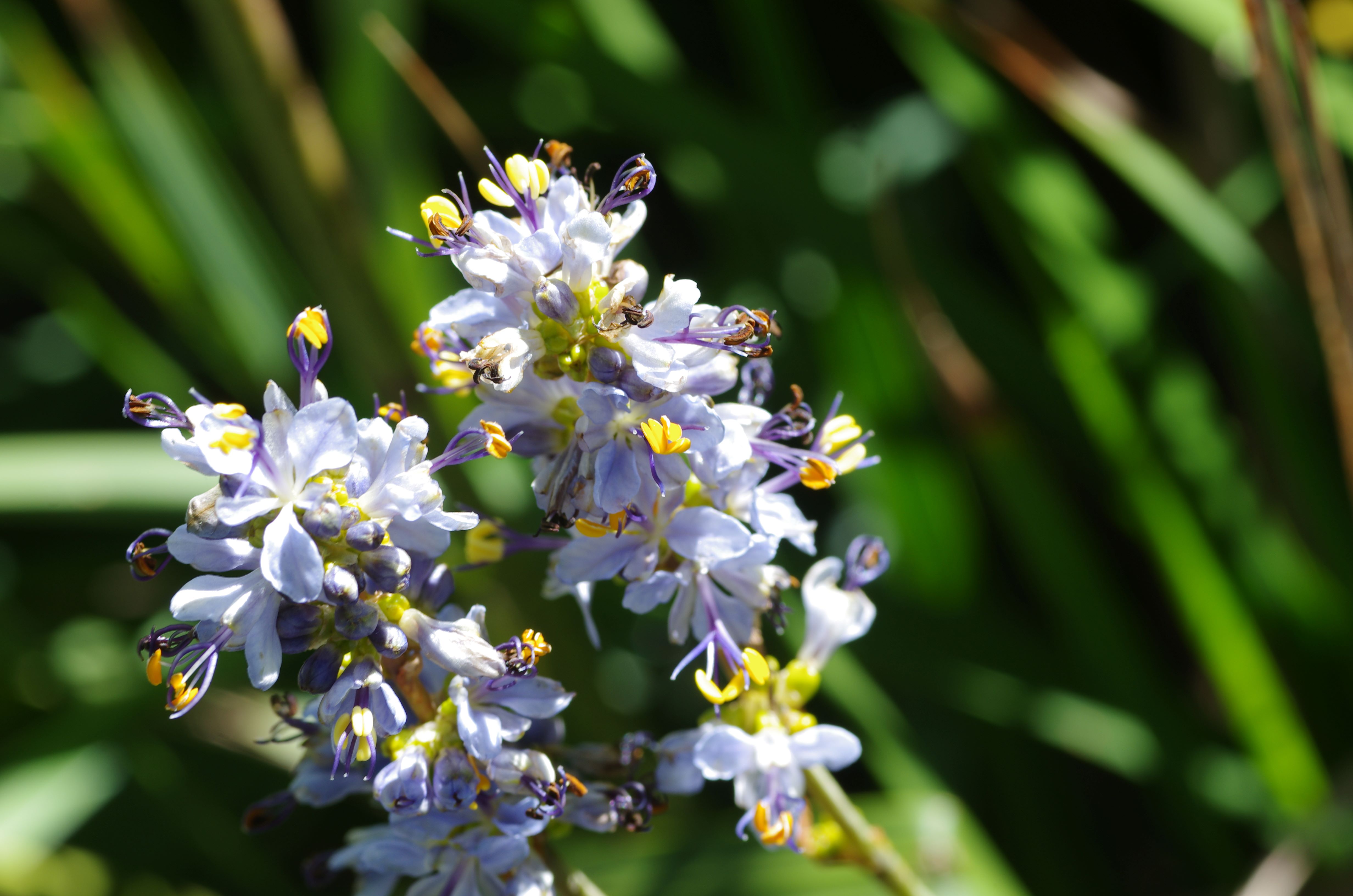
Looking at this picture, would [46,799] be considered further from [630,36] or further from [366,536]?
[630,36]

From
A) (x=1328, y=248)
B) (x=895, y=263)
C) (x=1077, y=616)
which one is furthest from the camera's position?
(x=1077, y=616)

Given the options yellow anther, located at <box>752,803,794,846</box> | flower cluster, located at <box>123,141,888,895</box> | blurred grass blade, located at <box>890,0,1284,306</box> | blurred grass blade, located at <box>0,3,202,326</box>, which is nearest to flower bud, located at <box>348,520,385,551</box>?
flower cluster, located at <box>123,141,888,895</box>

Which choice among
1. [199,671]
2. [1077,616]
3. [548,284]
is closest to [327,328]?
[548,284]

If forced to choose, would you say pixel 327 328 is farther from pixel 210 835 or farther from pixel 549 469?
pixel 210 835

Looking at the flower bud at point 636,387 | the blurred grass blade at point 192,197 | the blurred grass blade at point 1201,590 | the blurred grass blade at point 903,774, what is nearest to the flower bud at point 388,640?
the flower bud at point 636,387

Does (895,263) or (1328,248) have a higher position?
(895,263)

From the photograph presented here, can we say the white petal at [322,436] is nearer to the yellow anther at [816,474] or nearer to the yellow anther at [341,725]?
the yellow anther at [341,725]

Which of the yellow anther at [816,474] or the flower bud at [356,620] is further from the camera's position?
the yellow anther at [816,474]

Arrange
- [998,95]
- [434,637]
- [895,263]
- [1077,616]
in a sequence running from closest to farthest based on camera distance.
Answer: [434,637]
[895,263]
[1077,616]
[998,95]
